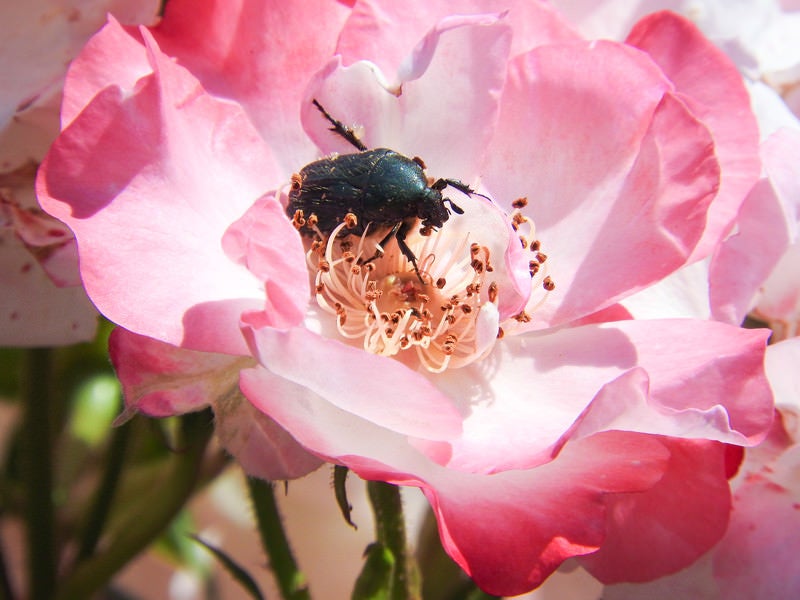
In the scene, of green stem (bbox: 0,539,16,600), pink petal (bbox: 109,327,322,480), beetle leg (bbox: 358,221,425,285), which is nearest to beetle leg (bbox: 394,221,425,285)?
beetle leg (bbox: 358,221,425,285)

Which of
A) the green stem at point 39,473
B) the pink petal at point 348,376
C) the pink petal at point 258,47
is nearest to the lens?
the pink petal at point 348,376

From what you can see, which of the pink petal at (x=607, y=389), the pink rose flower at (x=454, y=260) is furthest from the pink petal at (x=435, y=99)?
the pink petal at (x=607, y=389)

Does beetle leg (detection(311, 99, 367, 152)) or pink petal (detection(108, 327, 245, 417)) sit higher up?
beetle leg (detection(311, 99, 367, 152))

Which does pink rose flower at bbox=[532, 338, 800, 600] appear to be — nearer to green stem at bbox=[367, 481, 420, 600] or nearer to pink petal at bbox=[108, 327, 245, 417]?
green stem at bbox=[367, 481, 420, 600]

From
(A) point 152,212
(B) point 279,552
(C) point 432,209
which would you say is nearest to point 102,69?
(A) point 152,212

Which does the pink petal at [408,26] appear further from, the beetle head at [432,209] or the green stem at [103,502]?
the green stem at [103,502]
